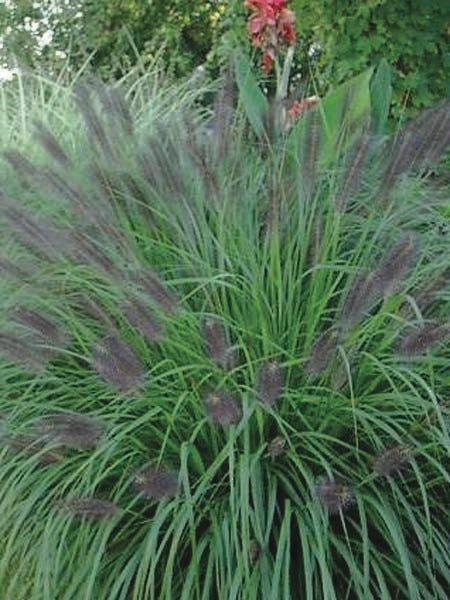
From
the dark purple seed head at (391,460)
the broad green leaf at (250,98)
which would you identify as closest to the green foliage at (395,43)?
the broad green leaf at (250,98)

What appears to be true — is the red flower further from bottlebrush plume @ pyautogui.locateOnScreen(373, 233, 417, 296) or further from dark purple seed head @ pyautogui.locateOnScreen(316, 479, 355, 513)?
dark purple seed head @ pyautogui.locateOnScreen(316, 479, 355, 513)

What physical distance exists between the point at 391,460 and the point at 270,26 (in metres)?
1.85

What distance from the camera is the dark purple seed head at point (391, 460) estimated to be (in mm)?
1589

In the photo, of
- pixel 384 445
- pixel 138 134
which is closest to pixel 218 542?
pixel 384 445

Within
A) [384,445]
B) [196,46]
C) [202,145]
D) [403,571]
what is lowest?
[196,46]

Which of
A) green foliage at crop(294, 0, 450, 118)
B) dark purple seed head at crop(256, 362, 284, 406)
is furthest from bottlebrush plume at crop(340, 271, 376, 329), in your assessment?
green foliage at crop(294, 0, 450, 118)

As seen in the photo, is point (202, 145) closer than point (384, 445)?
No

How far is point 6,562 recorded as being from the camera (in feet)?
5.76

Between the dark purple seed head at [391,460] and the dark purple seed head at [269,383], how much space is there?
19cm

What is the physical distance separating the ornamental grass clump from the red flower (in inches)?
39.3

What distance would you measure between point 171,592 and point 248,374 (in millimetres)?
379

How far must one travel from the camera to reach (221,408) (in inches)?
62.1

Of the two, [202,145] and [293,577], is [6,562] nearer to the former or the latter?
[293,577]

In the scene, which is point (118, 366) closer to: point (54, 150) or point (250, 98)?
point (54, 150)
